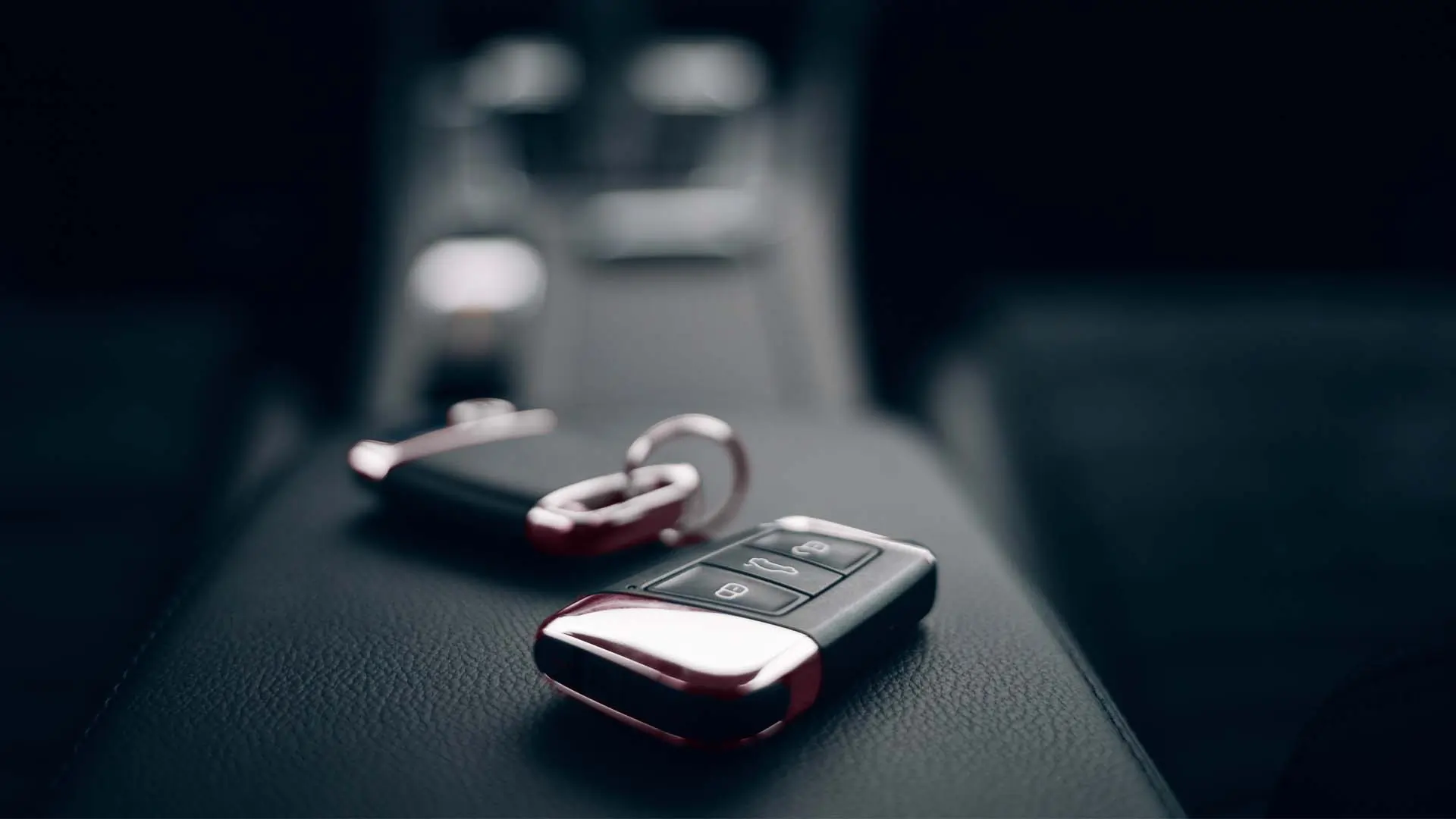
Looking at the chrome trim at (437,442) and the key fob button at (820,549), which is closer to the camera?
the key fob button at (820,549)

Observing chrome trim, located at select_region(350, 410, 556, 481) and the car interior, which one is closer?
the car interior

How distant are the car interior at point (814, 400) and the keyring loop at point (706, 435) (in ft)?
0.06

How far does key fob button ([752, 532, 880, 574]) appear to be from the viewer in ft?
1.23

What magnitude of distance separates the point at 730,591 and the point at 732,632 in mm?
34

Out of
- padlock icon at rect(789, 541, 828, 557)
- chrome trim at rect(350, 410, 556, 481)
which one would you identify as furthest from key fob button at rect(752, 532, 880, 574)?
chrome trim at rect(350, 410, 556, 481)

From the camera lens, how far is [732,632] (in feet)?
1.02

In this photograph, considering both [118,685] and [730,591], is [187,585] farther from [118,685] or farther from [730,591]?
[730,591]

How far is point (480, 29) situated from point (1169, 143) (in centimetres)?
157

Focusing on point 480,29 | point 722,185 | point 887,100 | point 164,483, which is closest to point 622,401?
point 164,483

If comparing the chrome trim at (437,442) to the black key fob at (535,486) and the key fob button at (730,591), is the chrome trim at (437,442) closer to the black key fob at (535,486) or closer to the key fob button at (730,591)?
the black key fob at (535,486)

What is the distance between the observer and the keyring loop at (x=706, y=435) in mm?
462

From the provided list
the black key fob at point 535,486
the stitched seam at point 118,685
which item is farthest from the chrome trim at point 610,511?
the stitched seam at point 118,685

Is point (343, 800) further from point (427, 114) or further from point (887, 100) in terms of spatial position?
point (427, 114)

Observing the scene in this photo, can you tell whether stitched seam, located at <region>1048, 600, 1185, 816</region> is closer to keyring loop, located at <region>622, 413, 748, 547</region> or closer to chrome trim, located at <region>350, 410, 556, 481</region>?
keyring loop, located at <region>622, 413, 748, 547</region>
